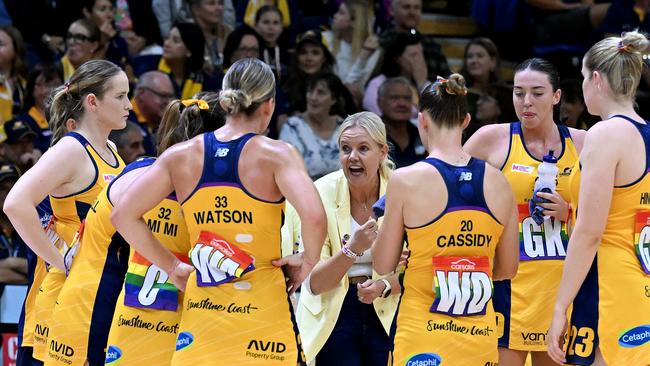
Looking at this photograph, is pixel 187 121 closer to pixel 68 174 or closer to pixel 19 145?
pixel 68 174

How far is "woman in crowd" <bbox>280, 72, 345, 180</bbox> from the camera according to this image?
954 centimetres

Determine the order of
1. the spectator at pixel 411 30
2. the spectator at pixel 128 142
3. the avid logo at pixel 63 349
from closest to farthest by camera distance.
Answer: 1. the avid logo at pixel 63 349
2. the spectator at pixel 128 142
3. the spectator at pixel 411 30

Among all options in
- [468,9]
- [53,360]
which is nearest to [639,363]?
[53,360]

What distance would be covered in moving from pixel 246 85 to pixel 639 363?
6.82ft

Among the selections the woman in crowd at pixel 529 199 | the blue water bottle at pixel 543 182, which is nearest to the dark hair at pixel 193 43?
the woman in crowd at pixel 529 199


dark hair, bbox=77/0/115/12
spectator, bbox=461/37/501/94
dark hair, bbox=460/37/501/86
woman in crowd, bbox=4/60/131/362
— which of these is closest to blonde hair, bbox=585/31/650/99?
woman in crowd, bbox=4/60/131/362

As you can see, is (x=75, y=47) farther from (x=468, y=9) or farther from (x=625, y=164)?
(x=625, y=164)

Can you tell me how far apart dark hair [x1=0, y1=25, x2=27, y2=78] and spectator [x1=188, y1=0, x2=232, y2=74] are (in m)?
1.81

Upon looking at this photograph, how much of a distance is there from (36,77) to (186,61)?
147 cm

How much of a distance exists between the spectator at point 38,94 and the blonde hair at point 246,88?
572 cm

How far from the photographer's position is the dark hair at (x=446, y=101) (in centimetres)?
469

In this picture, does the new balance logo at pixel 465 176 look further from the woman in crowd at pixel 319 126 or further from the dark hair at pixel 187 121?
the woman in crowd at pixel 319 126

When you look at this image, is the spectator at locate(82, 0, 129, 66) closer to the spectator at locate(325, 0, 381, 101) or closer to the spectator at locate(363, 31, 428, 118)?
the spectator at locate(325, 0, 381, 101)

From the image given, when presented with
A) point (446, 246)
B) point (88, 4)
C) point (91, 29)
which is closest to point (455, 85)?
point (446, 246)
